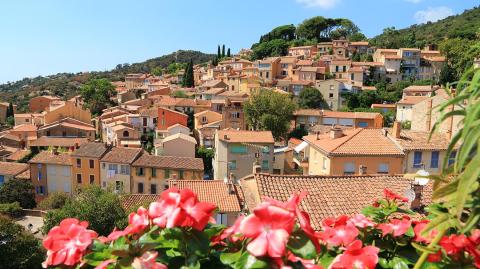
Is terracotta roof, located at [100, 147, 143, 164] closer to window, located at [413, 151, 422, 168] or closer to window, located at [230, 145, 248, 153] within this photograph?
window, located at [230, 145, 248, 153]

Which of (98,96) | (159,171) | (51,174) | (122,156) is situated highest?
(98,96)

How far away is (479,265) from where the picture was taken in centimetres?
190

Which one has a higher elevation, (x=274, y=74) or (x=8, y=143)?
(x=274, y=74)

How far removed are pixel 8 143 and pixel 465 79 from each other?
202 feet

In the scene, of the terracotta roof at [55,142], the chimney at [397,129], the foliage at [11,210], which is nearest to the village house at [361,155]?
the chimney at [397,129]

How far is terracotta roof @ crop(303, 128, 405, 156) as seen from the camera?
22016mm

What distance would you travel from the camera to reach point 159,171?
3666cm

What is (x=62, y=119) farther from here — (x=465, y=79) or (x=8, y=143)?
(x=465, y=79)

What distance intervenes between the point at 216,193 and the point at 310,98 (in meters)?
41.6

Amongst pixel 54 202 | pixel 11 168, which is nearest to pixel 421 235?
pixel 54 202

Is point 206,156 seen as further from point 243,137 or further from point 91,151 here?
point 91,151

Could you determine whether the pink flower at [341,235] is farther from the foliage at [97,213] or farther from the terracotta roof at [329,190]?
the foliage at [97,213]

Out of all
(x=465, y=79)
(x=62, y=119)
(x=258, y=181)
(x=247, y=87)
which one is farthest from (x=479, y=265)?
(x=247, y=87)

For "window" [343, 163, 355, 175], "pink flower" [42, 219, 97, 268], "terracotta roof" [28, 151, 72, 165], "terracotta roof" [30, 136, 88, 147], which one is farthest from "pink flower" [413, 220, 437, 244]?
"terracotta roof" [30, 136, 88, 147]
